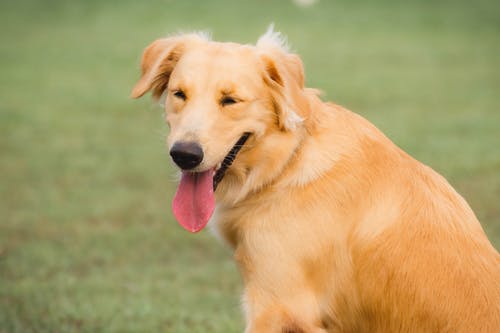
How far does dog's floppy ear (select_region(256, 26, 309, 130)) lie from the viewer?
457 cm

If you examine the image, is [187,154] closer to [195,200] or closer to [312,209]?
[195,200]

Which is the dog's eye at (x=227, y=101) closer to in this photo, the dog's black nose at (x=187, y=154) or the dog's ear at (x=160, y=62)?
the dog's black nose at (x=187, y=154)

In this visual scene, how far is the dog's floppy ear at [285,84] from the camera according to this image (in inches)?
A: 180

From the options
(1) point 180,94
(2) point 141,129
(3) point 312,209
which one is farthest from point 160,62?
(2) point 141,129

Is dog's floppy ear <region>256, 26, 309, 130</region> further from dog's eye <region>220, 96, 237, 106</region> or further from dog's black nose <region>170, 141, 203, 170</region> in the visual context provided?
dog's black nose <region>170, 141, 203, 170</region>

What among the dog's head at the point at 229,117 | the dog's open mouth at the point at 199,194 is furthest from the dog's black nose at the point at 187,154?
the dog's open mouth at the point at 199,194

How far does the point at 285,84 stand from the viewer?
4.59 metres

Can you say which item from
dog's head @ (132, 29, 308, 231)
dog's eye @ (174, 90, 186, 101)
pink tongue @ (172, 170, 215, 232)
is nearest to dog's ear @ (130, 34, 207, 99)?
dog's head @ (132, 29, 308, 231)

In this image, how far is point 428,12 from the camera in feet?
86.2

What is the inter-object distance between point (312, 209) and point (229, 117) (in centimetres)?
64

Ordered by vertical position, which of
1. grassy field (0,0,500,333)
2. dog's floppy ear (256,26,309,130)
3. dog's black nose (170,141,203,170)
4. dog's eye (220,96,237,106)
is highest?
dog's floppy ear (256,26,309,130)

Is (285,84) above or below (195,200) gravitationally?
above

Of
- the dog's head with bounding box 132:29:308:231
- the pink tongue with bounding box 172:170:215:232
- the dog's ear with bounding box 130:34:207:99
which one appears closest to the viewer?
the dog's head with bounding box 132:29:308:231

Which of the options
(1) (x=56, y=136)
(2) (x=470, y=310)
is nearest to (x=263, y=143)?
Result: (2) (x=470, y=310)
